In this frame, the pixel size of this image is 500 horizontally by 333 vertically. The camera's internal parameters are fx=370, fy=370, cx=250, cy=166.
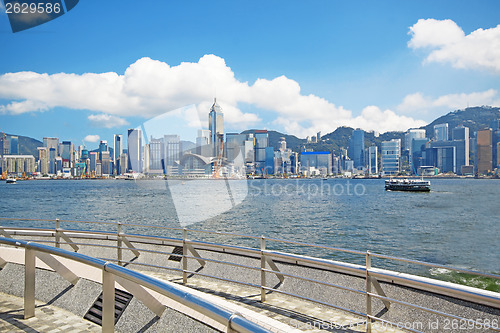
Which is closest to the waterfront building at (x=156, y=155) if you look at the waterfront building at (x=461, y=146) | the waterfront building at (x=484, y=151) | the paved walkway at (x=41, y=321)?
the paved walkway at (x=41, y=321)

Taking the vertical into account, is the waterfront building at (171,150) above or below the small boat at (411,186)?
above

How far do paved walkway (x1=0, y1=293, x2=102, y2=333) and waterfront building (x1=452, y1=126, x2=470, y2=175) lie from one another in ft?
700

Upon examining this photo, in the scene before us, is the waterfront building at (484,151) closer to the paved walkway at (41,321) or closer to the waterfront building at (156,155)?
the waterfront building at (156,155)

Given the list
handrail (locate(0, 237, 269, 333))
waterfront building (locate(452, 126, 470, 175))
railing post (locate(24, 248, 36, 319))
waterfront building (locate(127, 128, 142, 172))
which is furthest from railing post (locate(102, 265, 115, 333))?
A: waterfront building (locate(452, 126, 470, 175))

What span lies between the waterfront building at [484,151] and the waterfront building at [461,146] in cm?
528

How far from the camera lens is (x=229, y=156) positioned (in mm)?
19641

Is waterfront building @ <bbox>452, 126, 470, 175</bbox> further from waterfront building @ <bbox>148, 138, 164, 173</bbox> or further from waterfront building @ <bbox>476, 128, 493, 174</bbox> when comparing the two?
waterfront building @ <bbox>148, 138, 164, 173</bbox>

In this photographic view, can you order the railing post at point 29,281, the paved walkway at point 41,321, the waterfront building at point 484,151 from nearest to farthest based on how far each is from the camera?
the paved walkway at point 41,321
the railing post at point 29,281
the waterfront building at point 484,151

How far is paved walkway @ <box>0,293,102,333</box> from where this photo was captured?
3846mm

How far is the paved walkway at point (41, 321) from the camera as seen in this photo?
3.85m

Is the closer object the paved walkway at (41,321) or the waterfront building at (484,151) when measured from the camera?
the paved walkway at (41,321)

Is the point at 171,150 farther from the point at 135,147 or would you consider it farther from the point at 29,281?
the point at 29,281

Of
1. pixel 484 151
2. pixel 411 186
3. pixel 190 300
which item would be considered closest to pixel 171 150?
pixel 190 300

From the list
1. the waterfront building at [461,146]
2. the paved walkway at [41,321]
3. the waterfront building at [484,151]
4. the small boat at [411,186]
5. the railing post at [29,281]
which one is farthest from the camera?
the waterfront building at [461,146]
